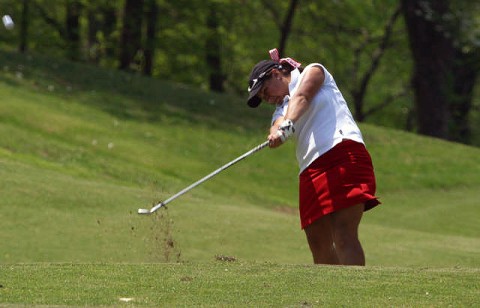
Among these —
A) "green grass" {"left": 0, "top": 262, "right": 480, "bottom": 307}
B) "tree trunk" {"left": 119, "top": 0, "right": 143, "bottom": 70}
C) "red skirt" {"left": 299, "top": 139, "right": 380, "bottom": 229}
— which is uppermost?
"tree trunk" {"left": 119, "top": 0, "right": 143, "bottom": 70}

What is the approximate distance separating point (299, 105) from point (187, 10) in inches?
1405

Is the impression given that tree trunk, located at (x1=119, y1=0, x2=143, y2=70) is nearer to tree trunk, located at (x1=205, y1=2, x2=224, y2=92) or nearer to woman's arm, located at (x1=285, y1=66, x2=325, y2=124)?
tree trunk, located at (x1=205, y1=2, x2=224, y2=92)

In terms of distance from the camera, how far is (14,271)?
7613 millimetres

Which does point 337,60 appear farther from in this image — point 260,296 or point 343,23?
point 260,296

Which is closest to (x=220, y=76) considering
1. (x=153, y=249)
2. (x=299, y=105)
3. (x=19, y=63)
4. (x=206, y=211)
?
(x=19, y=63)

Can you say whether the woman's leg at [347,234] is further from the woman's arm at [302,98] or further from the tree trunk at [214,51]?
the tree trunk at [214,51]

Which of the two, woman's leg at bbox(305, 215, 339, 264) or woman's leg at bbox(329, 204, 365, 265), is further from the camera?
woman's leg at bbox(305, 215, 339, 264)

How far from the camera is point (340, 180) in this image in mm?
8148

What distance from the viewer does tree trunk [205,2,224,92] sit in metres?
44.3

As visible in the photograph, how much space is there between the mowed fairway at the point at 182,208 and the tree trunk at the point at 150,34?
9.32m

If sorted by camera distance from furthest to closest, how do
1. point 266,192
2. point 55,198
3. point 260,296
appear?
point 266,192 → point 55,198 → point 260,296

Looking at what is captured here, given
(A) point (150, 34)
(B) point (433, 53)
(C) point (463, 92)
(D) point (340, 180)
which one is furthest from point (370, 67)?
(D) point (340, 180)

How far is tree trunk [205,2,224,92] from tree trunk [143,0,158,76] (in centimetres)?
386

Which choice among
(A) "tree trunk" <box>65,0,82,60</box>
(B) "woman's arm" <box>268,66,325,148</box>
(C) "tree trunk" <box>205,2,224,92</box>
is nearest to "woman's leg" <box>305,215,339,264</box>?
(B) "woman's arm" <box>268,66,325,148</box>
